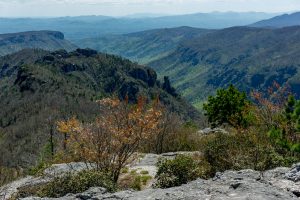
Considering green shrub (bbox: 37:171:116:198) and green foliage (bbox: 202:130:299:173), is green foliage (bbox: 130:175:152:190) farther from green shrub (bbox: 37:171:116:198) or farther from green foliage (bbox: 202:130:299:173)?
green shrub (bbox: 37:171:116:198)

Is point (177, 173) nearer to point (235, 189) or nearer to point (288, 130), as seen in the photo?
point (235, 189)

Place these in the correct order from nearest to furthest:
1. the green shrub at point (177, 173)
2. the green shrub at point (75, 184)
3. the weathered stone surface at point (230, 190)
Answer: the weathered stone surface at point (230, 190) < the green shrub at point (75, 184) < the green shrub at point (177, 173)

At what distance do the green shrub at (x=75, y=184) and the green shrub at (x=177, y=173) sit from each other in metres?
2.70

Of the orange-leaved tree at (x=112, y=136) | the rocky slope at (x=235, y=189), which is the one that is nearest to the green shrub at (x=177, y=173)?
the orange-leaved tree at (x=112, y=136)

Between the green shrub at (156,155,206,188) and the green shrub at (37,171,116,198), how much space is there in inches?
106

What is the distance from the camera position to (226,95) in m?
62.4

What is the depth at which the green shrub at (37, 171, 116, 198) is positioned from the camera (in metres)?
20.8

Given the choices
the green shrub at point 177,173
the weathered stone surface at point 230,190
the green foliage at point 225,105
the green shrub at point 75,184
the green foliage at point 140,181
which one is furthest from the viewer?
the green foliage at point 225,105

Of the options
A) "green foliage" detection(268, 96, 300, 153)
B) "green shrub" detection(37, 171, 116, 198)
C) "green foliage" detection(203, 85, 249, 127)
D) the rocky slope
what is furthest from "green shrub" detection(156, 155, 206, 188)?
"green foliage" detection(203, 85, 249, 127)

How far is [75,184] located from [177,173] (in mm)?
5438

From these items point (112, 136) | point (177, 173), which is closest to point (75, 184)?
point (177, 173)

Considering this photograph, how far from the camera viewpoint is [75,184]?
20.8 metres

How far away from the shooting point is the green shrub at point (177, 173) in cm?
2214

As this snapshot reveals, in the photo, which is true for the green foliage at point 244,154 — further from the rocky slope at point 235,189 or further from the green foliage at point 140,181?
the rocky slope at point 235,189
